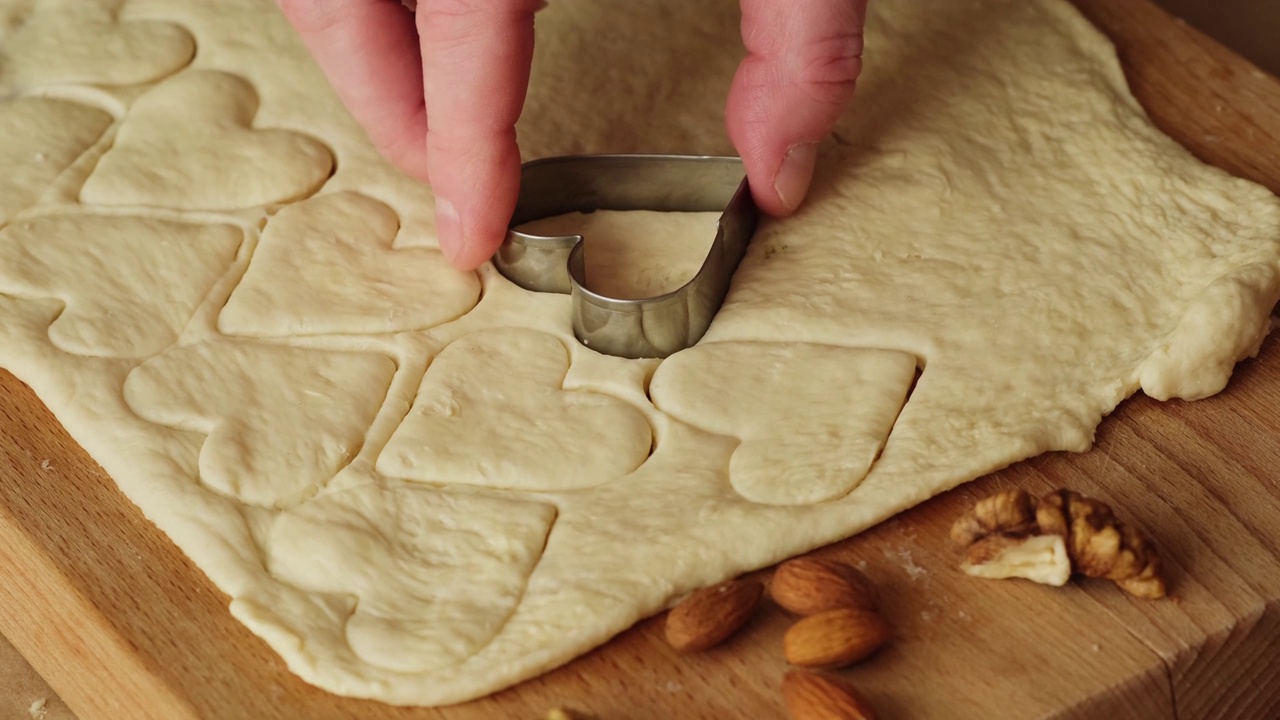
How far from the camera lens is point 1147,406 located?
1580mm

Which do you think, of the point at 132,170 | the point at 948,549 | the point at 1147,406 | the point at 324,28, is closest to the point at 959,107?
the point at 1147,406

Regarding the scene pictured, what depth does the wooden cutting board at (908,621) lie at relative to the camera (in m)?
1.27

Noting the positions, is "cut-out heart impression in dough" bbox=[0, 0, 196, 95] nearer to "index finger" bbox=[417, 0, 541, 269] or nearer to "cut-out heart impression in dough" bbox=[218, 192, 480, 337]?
"cut-out heart impression in dough" bbox=[218, 192, 480, 337]

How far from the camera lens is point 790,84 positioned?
64.4 inches

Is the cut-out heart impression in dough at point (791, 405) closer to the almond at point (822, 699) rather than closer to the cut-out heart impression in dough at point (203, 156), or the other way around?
the almond at point (822, 699)

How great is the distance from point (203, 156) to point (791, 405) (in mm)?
938

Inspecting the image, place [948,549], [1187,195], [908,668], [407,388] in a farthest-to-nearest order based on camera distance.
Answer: [1187,195]
[407,388]
[948,549]
[908,668]

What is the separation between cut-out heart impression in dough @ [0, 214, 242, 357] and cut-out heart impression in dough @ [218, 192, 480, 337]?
64mm

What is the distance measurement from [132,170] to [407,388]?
23.2 inches

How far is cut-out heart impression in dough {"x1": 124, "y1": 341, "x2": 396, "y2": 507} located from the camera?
4.63 feet

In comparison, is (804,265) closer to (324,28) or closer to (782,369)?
(782,369)

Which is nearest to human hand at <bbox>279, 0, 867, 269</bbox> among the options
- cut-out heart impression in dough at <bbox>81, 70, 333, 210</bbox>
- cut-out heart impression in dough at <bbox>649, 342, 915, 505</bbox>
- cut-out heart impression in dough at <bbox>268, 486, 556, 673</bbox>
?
cut-out heart impression in dough at <bbox>81, 70, 333, 210</bbox>

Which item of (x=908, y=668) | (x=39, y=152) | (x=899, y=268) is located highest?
(x=899, y=268)

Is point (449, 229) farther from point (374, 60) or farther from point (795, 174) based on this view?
point (795, 174)
